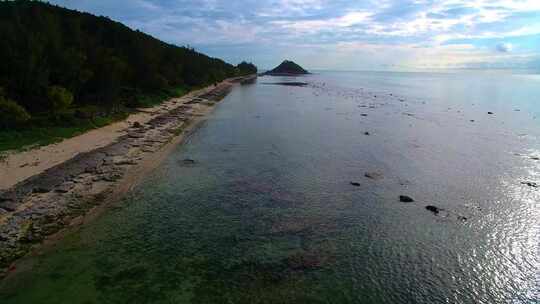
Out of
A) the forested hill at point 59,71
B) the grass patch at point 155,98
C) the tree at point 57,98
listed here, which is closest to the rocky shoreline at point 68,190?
the tree at point 57,98

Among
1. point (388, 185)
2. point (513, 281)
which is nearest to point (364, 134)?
point (388, 185)

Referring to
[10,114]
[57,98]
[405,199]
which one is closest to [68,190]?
[10,114]

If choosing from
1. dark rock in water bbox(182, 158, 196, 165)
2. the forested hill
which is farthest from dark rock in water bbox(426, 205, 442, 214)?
the forested hill

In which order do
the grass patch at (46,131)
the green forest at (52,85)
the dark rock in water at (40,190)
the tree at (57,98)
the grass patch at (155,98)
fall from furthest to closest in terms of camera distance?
the grass patch at (155,98) → the tree at (57,98) → the green forest at (52,85) → the grass patch at (46,131) → the dark rock in water at (40,190)

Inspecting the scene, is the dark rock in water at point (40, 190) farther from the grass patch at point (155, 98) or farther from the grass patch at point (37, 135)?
the grass patch at point (155, 98)

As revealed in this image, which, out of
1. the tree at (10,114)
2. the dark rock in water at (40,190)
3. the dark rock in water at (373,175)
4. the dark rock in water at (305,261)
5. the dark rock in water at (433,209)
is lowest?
the dark rock in water at (373,175)

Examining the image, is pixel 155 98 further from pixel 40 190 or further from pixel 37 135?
pixel 40 190
